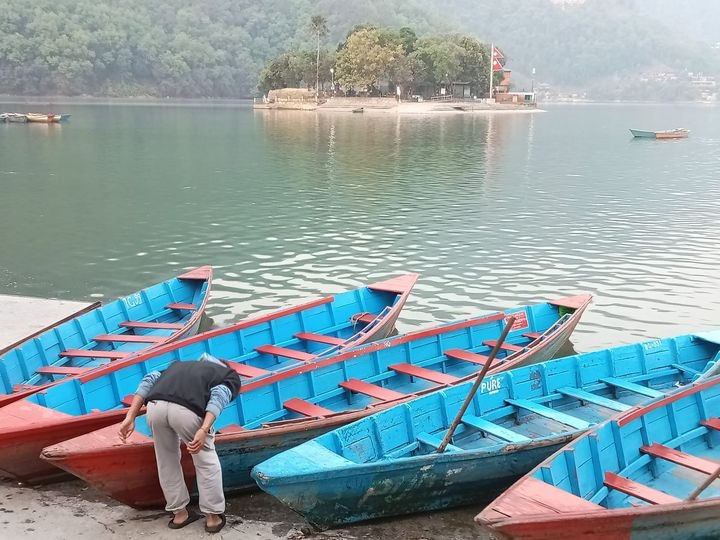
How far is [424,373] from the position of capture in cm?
1167

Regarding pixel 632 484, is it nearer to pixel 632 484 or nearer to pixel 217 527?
pixel 632 484

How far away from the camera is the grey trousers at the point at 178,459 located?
7.44 metres

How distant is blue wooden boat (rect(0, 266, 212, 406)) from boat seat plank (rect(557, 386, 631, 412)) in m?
6.28

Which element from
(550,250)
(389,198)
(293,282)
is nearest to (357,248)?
(293,282)

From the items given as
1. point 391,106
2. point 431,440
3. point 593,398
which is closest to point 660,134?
point 391,106

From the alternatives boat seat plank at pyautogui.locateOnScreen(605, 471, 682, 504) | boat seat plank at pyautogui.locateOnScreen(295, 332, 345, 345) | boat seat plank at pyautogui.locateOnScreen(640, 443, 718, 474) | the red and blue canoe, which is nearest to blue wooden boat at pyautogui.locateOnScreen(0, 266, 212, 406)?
boat seat plank at pyautogui.locateOnScreen(295, 332, 345, 345)

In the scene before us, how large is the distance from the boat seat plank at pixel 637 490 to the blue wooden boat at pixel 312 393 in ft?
9.45

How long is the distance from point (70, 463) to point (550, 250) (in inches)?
757

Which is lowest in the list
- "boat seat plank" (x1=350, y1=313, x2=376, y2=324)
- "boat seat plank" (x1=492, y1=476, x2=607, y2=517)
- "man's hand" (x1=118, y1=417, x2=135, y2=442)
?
"boat seat plank" (x1=350, y1=313, x2=376, y2=324)

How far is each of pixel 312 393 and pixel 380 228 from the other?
55.7 ft

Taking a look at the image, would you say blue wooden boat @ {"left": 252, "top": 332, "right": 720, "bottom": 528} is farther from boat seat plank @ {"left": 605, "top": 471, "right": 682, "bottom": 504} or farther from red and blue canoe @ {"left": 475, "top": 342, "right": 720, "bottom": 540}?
boat seat plank @ {"left": 605, "top": 471, "right": 682, "bottom": 504}

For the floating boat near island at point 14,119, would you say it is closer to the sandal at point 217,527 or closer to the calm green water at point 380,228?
the calm green water at point 380,228

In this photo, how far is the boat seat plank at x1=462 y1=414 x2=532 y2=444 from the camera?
9.41m

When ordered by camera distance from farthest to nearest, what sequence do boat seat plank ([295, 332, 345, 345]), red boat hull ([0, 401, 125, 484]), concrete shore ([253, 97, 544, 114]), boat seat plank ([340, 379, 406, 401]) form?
concrete shore ([253, 97, 544, 114])
boat seat plank ([295, 332, 345, 345])
boat seat plank ([340, 379, 406, 401])
red boat hull ([0, 401, 125, 484])
